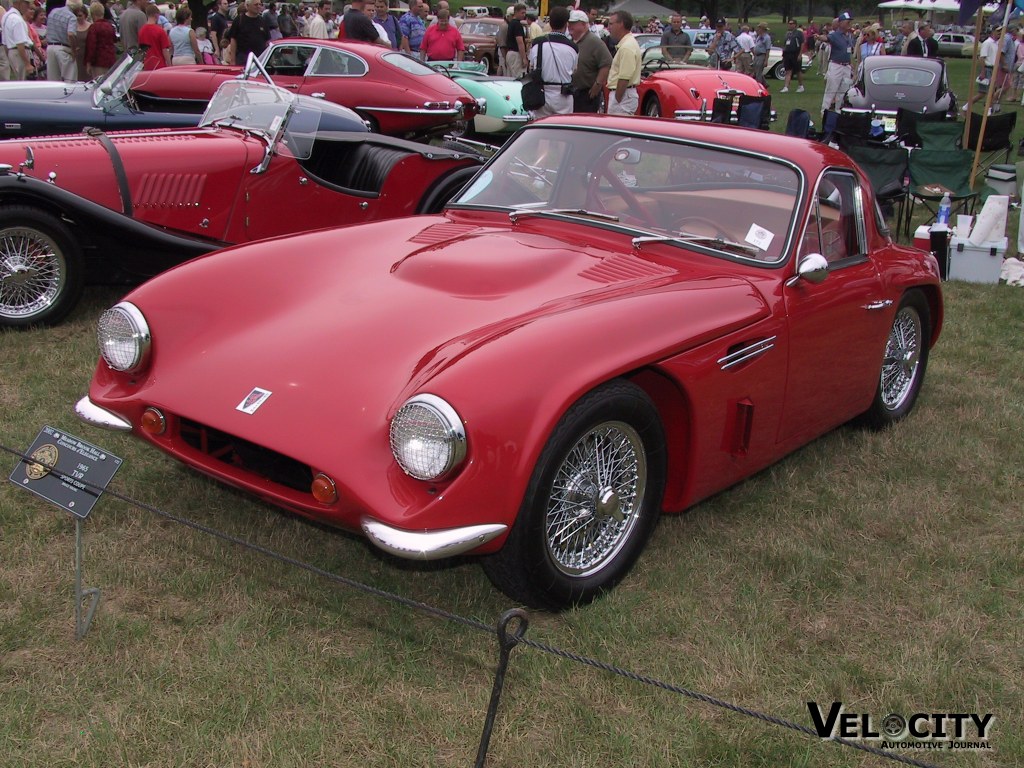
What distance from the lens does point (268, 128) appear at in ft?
22.7

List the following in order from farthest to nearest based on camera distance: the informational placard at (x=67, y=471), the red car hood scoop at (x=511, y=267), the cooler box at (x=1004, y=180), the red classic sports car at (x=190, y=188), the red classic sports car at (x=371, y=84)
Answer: the red classic sports car at (x=371, y=84)
the cooler box at (x=1004, y=180)
the red classic sports car at (x=190, y=188)
the red car hood scoop at (x=511, y=267)
the informational placard at (x=67, y=471)

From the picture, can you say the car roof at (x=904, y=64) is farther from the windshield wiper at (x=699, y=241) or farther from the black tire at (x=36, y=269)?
the black tire at (x=36, y=269)

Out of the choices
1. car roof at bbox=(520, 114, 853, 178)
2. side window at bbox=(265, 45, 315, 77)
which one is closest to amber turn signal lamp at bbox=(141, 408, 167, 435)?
car roof at bbox=(520, 114, 853, 178)

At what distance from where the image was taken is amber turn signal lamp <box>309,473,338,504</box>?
9.41 ft

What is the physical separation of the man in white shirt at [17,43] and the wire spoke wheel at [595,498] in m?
15.0

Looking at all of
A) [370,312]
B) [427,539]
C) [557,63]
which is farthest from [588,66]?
[427,539]

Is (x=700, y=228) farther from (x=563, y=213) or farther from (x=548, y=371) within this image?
(x=548, y=371)

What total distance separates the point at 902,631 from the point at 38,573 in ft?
9.54

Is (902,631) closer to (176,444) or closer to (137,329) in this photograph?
(176,444)

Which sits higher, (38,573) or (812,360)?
(812,360)

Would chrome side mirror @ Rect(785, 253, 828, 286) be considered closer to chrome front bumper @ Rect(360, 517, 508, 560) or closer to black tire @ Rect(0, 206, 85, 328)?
chrome front bumper @ Rect(360, 517, 508, 560)

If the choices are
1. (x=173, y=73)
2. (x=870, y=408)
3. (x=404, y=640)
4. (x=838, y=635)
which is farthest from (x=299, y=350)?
(x=173, y=73)

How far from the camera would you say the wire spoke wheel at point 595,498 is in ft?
10.4

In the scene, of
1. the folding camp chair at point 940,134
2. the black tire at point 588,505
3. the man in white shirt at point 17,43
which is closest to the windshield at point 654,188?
the black tire at point 588,505
